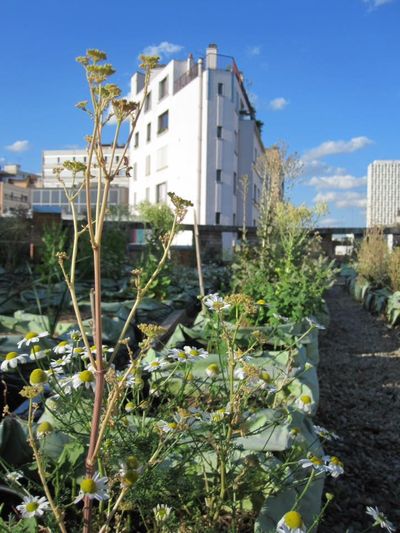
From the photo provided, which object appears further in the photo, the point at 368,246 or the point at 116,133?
the point at 368,246

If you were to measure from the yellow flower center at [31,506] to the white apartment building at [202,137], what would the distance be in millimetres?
24251

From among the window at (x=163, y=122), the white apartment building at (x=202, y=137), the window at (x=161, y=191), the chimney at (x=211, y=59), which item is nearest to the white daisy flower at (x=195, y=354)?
the white apartment building at (x=202, y=137)

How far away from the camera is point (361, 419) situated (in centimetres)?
318

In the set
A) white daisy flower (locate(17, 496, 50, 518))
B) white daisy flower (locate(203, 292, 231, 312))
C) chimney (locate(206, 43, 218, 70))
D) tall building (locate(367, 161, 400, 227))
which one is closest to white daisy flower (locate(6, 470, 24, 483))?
white daisy flower (locate(17, 496, 50, 518))

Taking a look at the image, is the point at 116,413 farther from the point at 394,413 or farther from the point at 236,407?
the point at 394,413

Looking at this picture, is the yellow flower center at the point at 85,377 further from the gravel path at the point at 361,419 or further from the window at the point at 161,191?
the window at the point at 161,191

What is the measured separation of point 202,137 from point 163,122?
4867mm

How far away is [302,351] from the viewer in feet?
10.4

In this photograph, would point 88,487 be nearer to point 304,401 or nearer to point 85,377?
point 85,377

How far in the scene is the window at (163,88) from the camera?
28.9 m

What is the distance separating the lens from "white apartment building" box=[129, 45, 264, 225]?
25516 mm

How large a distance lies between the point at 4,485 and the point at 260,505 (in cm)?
77

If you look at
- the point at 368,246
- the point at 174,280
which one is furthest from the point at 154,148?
the point at 174,280

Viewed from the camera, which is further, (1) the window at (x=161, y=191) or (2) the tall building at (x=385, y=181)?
(2) the tall building at (x=385, y=181)
